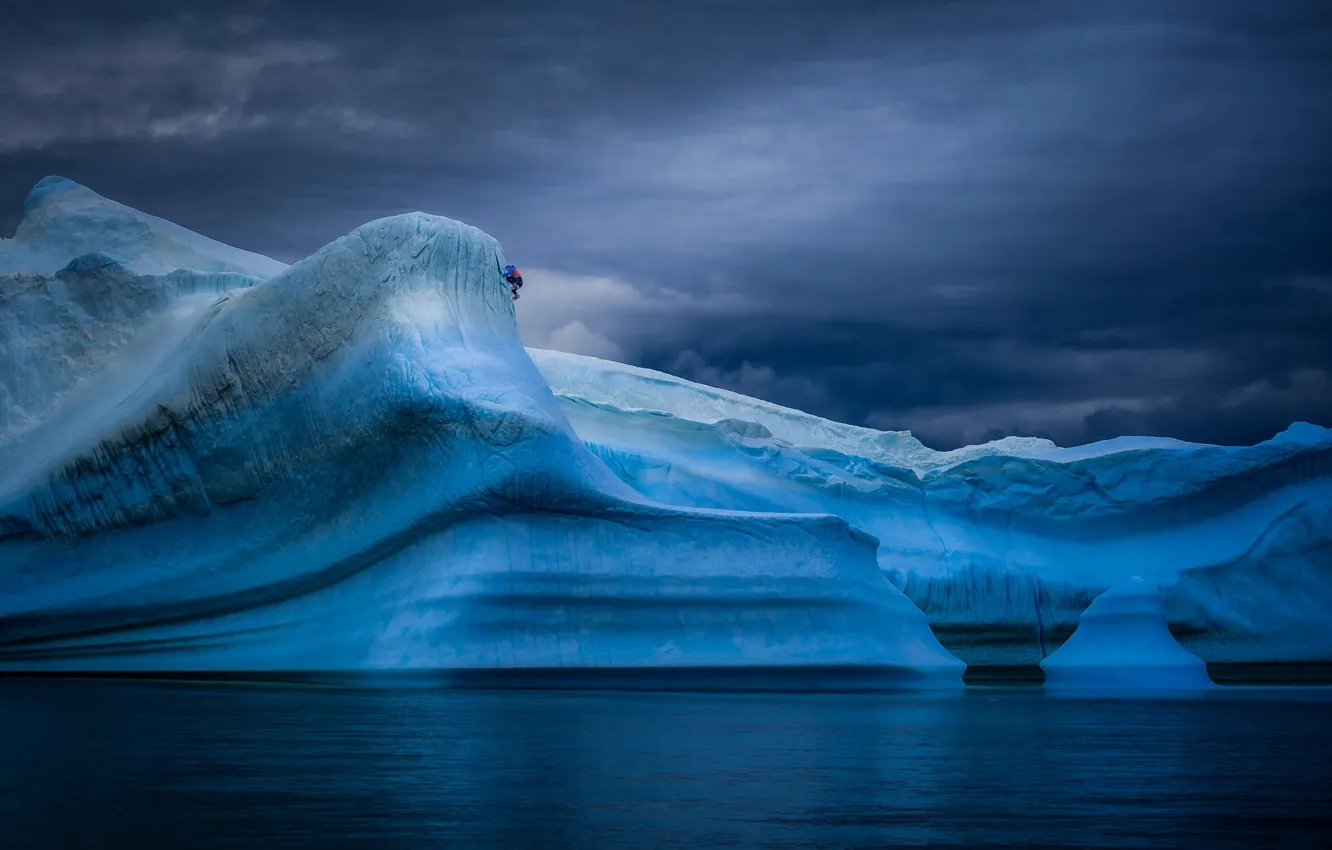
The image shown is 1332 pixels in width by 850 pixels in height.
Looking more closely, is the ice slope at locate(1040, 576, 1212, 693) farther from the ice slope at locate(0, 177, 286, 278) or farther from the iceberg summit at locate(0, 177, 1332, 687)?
the ice slope at locate(0, 177, 286, 278)

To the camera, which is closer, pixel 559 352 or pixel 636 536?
pixel 636 536

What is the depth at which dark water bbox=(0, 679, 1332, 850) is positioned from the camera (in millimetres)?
4809

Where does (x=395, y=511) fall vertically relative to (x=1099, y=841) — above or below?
above

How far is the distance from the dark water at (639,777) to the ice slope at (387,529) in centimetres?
389

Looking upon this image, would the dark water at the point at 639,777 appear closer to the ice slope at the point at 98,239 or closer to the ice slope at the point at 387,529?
the ice slope at the point at 387,529

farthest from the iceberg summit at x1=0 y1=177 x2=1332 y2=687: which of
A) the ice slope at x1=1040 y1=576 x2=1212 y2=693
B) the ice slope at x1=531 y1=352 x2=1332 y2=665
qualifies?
the ice slope at x1=1040 y1=576 x2=1212 y2=693

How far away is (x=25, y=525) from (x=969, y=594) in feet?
47.0

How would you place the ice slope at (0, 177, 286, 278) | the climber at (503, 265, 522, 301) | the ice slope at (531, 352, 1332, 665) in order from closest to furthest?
1. the climber at (503, 265, 522, 301)
2. the ice slope at (0, 177, 286, 278)
3. the ice slope at (531, 352, 1332, 665)

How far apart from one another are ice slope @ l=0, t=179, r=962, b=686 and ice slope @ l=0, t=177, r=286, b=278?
13.6ft


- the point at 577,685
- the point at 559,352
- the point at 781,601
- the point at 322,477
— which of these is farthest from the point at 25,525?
the point at 559,352

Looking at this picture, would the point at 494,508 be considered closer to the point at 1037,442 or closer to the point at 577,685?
the point at 577,685

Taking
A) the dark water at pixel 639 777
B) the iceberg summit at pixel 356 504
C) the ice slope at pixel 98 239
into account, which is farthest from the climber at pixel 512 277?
the dark water at pixel 639 777

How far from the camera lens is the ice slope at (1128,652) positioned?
62.5ft

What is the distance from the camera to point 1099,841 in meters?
4.71
